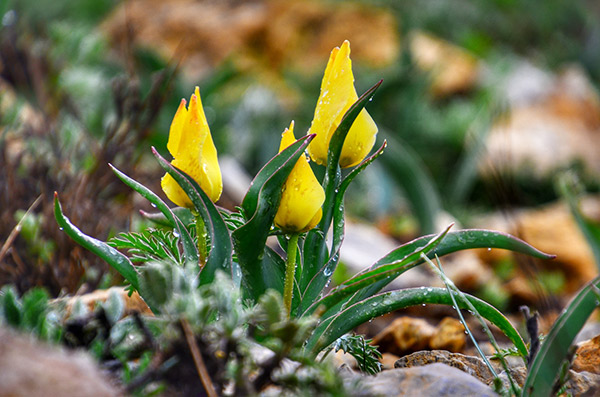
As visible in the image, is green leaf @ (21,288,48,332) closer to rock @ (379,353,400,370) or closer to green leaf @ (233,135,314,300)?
green leaf @ (233,135,314,300)

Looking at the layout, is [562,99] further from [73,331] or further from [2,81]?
[73,331]

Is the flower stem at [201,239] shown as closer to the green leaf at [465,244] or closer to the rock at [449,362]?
the green leaf at [465,244]

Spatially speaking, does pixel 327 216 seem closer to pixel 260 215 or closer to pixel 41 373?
pixel 260 215

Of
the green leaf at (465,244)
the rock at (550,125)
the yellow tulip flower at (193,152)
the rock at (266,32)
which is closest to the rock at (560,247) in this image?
the rock at (550,125)

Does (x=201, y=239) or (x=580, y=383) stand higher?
(x=201, y=239)

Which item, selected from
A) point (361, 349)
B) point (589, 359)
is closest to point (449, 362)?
point (361, 349)

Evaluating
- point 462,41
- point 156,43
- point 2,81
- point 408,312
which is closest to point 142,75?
point 2,81
